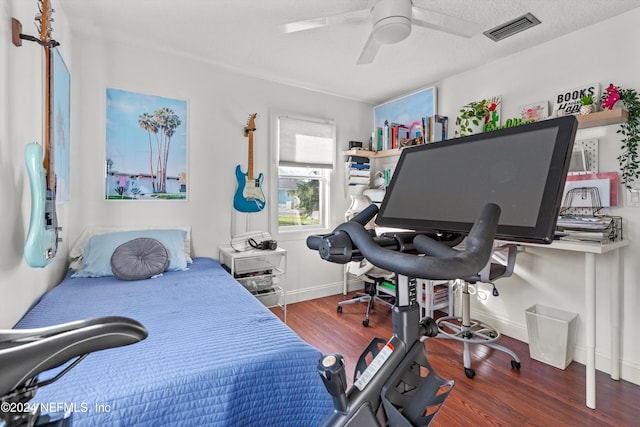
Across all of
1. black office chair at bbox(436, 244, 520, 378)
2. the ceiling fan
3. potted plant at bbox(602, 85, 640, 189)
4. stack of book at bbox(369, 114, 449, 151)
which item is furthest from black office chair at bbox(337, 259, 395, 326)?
the ceiling fan

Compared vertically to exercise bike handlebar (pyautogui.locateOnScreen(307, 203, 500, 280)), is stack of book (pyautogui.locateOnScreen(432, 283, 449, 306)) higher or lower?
lower

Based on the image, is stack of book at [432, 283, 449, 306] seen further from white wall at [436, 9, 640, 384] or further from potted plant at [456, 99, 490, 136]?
potted plant at [456, 99, 490, 136]

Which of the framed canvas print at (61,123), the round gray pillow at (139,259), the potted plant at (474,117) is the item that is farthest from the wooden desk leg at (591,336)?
the framed canvas print at (61,123)

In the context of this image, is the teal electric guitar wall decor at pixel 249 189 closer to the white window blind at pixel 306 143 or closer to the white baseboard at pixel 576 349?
the white window blind at pixel 306 143

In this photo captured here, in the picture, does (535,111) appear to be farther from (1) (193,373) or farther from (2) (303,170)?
(1) (193,373)

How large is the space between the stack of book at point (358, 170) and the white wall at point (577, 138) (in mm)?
1322

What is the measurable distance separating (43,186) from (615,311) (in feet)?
11.0

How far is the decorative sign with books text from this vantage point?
2.16 m

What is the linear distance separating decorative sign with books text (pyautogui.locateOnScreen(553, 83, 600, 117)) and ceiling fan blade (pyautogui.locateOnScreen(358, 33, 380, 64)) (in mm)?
1470

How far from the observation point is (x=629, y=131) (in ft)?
6.63

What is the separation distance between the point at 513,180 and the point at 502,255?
6.99 feet

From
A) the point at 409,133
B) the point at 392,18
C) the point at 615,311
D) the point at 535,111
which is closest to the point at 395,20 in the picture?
the point at 392,18

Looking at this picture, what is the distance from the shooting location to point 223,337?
128 centimetres

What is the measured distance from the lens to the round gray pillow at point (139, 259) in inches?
81.4
